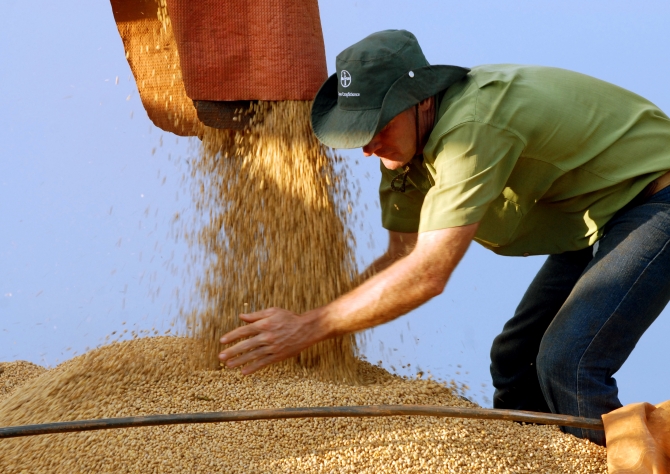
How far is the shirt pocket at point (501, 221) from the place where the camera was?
2176mm

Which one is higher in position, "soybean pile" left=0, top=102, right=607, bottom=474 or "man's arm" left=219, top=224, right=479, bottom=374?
"man's arm" left=219, top=224, right=479, bottom=374

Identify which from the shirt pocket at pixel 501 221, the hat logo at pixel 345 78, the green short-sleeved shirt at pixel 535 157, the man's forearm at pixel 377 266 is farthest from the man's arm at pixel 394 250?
the hat logo at pixel 345 78

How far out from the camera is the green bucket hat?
196cm

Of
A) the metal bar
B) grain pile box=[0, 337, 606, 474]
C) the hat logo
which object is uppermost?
the hat logo

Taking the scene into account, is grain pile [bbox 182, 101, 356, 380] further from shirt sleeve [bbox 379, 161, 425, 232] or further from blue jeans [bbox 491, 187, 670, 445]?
blue jeans [bbox 491, 187, 670, 445]

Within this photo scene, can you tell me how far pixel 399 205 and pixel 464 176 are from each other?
594mm

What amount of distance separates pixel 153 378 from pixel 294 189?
0.80m

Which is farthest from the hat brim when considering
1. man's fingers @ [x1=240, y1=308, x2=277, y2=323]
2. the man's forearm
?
the man's forearm

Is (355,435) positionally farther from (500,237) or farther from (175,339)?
(175,339)

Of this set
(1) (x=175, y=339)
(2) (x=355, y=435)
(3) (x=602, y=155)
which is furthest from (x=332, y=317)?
(1) (x=175, y=339)

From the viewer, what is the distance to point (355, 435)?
2033 mm

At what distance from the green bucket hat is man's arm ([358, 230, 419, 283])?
563 millimetres

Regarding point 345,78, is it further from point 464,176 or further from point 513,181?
point 513,181

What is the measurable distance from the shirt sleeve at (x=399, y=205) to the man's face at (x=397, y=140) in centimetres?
26
